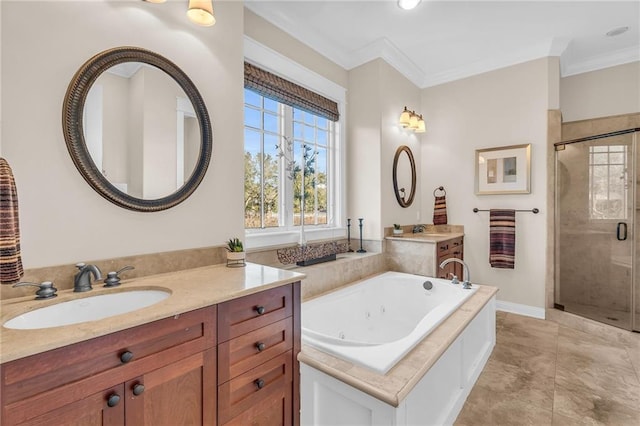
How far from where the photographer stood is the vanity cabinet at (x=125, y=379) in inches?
31.8

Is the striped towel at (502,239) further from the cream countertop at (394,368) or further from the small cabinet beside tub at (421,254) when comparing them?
the cream countertop at (394,368)

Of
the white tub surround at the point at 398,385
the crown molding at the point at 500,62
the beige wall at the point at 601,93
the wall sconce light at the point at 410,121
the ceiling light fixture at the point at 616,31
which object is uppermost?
the ceiling light fixture at the point at 616,31

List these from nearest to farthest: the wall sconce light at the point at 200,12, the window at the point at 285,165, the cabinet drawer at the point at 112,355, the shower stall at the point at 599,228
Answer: the cabinet drawer at the point at 112,355
the wall sconce light at the point at 200,12
the window at the point at 285,165
the shower stall at the point at 599,228

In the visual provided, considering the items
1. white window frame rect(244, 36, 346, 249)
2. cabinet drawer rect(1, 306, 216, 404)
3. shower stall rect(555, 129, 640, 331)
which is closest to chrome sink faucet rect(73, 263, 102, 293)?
cabinet drawer rect(1, 306, 216, 404)

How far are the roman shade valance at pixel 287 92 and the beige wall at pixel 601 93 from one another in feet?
9.70

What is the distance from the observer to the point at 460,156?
3793 mm

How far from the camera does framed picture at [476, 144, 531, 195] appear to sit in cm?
336

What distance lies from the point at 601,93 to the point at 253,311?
15.1 feet

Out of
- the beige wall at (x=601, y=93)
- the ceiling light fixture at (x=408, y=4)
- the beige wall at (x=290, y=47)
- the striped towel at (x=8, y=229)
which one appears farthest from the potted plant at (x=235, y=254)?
the beige wall at (x=601, y=93)

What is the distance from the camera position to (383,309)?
2799 mm

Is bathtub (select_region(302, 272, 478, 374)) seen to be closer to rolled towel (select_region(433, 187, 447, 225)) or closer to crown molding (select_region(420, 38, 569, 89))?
rolled towel (select_region(433, 187, 447, 225))

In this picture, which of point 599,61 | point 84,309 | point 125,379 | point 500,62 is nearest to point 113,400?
point 125,379

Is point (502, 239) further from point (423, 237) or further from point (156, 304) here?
point (156, 304)

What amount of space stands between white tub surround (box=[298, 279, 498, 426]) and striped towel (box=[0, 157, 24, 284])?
123cm
